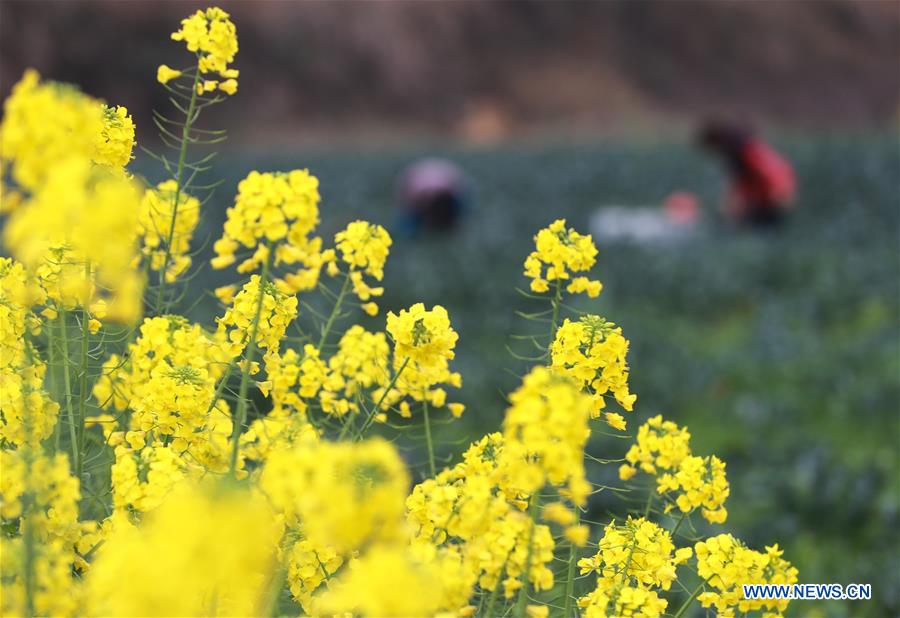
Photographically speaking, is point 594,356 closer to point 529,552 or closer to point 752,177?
point 529,552

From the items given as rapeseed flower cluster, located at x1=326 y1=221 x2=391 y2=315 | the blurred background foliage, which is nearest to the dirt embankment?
the blurred background foliage

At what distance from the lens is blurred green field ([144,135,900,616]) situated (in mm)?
5586

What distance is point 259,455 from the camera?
90.0 inches

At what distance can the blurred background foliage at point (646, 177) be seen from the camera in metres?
6.51

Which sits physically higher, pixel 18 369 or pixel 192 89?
pixel 192 89

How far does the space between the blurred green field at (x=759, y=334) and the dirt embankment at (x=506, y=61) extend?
27024 millimetres

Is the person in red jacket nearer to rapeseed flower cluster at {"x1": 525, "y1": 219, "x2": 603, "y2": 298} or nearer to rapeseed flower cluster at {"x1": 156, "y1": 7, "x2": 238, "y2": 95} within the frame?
rapeseed flower cluster at {"x1": 525, "y1": 219, "x2": 603, "y2": 298}

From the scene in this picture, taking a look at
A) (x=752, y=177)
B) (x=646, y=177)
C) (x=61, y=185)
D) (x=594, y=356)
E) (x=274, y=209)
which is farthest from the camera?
(x=646, y=177)

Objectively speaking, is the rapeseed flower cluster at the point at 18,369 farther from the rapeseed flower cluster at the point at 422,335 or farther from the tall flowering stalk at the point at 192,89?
the rapeseed flower cluster at the point at 422,335

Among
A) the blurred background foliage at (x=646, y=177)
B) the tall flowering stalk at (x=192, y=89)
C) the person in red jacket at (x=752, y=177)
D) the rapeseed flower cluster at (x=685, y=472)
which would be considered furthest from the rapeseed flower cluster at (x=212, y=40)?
the person in red jacket at (x=752, y=177)

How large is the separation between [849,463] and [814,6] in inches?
2061

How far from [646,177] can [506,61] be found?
3310 centimetres

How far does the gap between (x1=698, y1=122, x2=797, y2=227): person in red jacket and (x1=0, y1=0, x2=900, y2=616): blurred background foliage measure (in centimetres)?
36

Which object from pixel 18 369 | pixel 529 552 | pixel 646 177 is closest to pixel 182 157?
pixel 18 369
